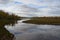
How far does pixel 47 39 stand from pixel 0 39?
23.8 ft

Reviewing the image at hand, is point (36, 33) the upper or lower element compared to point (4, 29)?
lower

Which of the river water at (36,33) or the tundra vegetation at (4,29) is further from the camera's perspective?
the river water at (36,33)

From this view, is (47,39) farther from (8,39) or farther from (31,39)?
(8,39)

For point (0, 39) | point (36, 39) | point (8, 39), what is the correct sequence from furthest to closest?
point (36, 39), point (8, 39), point (0, 39)

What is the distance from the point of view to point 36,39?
70.5 feet

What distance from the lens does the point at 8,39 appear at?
19.3 m

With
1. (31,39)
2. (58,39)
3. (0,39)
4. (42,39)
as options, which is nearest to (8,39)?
(0,39)

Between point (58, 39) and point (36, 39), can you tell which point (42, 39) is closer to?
point (36, 39)

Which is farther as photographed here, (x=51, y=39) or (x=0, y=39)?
(x=51, y=39)

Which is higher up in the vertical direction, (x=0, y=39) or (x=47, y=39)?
(x=0, y=39)

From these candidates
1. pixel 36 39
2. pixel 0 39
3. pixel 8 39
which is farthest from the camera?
pixel 36 39

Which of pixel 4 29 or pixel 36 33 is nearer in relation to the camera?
pixel 4 29

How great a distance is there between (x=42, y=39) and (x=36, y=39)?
870mm

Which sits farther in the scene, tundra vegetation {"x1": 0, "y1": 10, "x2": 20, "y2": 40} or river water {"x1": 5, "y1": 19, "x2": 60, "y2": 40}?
river water {"x1": 5, "y1": 19, "x2": 60, "y2": 40}
